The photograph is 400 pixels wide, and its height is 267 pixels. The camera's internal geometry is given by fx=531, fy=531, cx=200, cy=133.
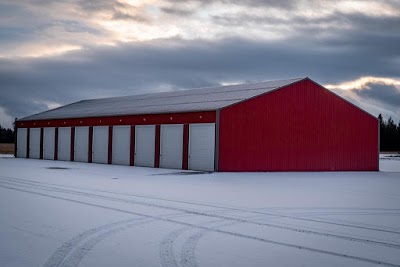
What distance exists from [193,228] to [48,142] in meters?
37.8

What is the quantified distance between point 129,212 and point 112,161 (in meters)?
26.1

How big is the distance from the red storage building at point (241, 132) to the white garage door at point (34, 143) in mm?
6718

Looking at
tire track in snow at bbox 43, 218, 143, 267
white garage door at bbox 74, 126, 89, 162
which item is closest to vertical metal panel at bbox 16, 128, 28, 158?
white garage door at bbox 74, 126, 89, 162

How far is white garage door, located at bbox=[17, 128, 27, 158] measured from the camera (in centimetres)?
4984

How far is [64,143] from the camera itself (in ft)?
144

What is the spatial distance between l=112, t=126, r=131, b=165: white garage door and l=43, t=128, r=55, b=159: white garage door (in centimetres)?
938

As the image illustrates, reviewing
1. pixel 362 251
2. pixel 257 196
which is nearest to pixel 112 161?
pixel 257 196

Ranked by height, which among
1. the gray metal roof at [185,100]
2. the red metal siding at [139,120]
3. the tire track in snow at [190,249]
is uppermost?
the gray metal roof at [185,100]

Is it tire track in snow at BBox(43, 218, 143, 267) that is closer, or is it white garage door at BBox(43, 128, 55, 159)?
tire track in snow at BBox(43, 218, 143, 267)

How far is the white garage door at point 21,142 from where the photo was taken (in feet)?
164

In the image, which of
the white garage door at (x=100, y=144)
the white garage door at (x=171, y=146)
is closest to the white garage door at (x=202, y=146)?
the white garage door at (x=171, y=146)

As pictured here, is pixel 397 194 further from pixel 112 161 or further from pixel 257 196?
pixel 112 161

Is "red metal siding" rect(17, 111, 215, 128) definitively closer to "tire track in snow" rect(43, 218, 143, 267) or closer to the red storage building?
the red storage building

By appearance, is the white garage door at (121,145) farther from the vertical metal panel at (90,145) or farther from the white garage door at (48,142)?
the white garage door at (48,142)
